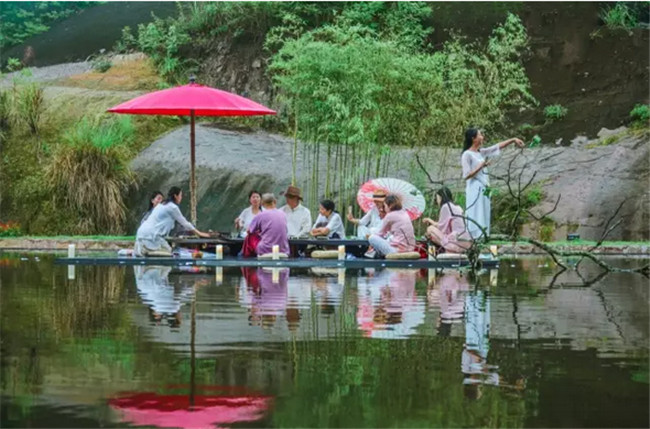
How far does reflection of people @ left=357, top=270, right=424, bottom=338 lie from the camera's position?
988 cm

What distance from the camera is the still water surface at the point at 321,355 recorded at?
6.33 m

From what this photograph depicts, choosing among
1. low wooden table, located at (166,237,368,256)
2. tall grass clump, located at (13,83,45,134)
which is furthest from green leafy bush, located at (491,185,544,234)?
tall grass clump, located at (13,83,45,134)

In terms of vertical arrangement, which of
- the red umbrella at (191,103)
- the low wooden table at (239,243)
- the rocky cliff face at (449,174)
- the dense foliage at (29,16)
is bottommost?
the low wooden table at (239,243)

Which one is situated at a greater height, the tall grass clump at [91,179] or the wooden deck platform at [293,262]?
the tall grass clump at [91,179]

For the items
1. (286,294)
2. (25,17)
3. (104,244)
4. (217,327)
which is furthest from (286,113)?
(217,327)

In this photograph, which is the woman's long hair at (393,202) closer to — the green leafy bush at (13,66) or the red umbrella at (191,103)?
the red umbrella at (191,103)

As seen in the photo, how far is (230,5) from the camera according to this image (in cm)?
3428

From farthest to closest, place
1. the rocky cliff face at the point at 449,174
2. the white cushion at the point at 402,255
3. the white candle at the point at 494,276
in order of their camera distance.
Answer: the rocky cliff face at the point at 449,174 → the white cushion at the point at 402,255 → the white candle at the point at 494,276

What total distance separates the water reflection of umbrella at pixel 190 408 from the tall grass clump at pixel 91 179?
19.5m

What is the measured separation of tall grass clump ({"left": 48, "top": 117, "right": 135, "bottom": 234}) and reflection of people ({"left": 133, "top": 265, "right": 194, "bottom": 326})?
897 centimetres

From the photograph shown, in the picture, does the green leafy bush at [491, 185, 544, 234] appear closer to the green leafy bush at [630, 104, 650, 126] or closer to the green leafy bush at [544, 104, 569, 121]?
the green leafy bush at [630, 104, 650, 126]

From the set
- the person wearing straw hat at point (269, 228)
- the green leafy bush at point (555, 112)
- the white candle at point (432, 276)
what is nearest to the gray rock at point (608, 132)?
the green leafy bush at point (555, 112)

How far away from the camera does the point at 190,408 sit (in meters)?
6.38

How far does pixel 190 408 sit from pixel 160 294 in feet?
21.8
